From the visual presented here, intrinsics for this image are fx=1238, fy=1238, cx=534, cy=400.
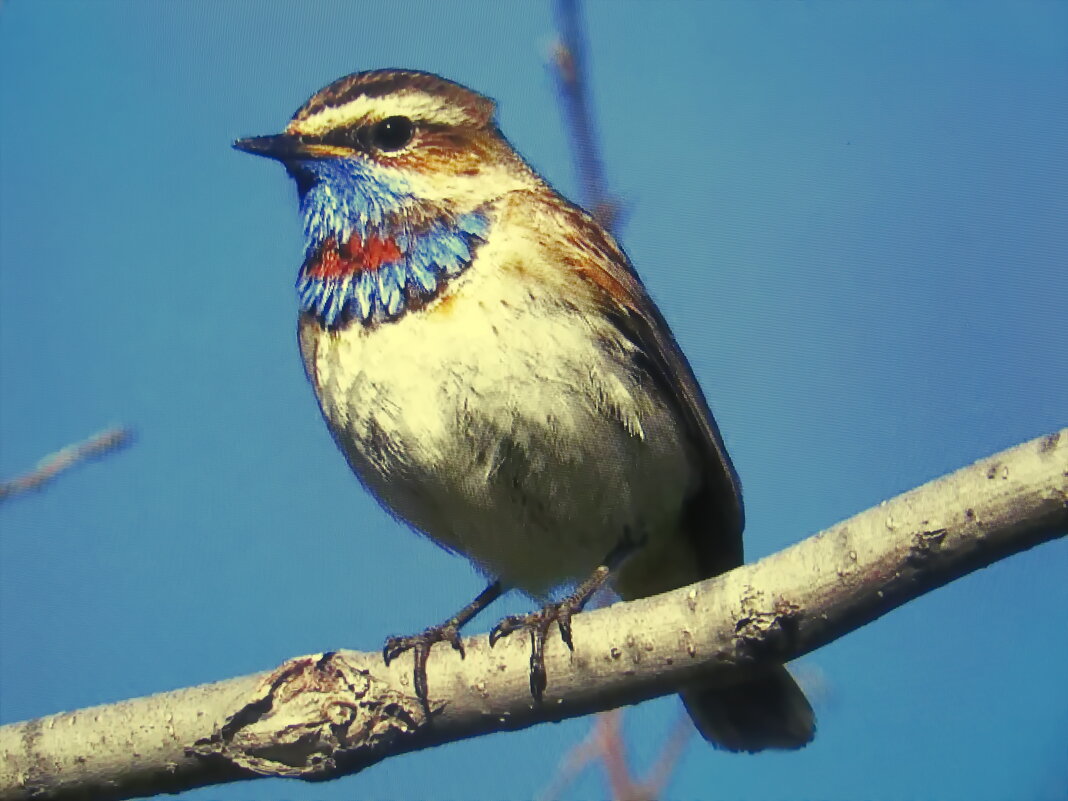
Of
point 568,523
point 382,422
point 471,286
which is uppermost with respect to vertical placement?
point 471,286

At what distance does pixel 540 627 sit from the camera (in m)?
2.55

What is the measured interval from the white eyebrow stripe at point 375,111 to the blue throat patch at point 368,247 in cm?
11

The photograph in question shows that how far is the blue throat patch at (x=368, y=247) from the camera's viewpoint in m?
3.03

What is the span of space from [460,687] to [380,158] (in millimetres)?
1469

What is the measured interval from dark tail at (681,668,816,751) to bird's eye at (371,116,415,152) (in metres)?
1.68

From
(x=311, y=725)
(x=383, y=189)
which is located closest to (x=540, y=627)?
(x=311, y=725)

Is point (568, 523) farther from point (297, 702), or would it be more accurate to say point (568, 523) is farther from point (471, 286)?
point (297, 702)

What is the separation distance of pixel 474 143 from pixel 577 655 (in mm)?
1595

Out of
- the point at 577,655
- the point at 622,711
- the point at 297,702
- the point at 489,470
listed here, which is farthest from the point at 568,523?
the point at 297,702

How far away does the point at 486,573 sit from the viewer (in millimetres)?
3537

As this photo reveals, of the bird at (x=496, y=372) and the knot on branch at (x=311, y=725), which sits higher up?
the bird at (x=496, y=372)

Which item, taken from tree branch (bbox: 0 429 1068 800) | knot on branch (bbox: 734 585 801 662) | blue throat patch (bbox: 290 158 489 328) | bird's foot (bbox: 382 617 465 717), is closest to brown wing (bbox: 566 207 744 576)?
blue throat patch (bbox: 290 158 489 328)

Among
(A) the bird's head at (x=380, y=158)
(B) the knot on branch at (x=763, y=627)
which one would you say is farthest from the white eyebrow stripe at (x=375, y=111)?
(B) the knot on branch at (x=763, y=627)

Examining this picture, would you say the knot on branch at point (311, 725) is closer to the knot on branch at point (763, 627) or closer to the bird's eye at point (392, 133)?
the knot on branch at point (763, 627)
